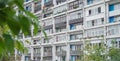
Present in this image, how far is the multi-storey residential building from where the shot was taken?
2909 cm

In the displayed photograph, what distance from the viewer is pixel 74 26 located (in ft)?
112

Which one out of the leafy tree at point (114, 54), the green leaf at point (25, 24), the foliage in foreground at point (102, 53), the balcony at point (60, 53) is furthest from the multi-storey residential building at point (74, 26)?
the green leaf at point (25, 24)

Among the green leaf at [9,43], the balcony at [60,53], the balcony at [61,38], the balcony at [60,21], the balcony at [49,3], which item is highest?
the balcony at [49,3]

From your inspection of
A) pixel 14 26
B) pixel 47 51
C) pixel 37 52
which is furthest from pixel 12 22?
pixel 37 52

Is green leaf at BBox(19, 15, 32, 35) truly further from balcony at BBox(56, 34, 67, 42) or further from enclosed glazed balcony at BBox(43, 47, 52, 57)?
enclosed glazed balcony at BBox(43, 47, 52, 57)

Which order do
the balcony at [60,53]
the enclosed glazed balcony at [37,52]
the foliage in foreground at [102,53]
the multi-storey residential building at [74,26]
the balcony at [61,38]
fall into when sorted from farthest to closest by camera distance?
the enclosed glazed balcony at [37,52], the balcony at [61,38], the balcony at [60,53], the multi-storey residential building at [74,26], the foliage in foreground at [102,53]

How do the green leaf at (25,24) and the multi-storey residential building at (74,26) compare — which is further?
the multi-storey residential building at (74,26)

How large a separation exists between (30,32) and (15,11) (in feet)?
0.25

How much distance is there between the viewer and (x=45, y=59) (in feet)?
129

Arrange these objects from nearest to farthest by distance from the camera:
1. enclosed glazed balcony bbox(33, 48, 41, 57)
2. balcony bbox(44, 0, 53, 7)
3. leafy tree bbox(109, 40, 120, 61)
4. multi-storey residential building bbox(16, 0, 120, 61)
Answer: leafy tree bbox(109, 40, 120, 61) < multi-storey residential building bbox(16, 0, 120, 61) < balcony bbox(44, 0, 53, 7) < enclosed glazed balcony bbox(33, 48, 41, 57)

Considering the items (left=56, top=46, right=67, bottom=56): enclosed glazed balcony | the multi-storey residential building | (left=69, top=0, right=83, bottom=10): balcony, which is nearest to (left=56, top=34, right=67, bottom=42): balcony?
the multi-storey residential building

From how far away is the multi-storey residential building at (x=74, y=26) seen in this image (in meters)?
29.1

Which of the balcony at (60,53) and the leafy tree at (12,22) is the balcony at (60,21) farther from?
the leafy tree at (12,22)

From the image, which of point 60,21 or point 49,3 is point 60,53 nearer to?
point 60,21
